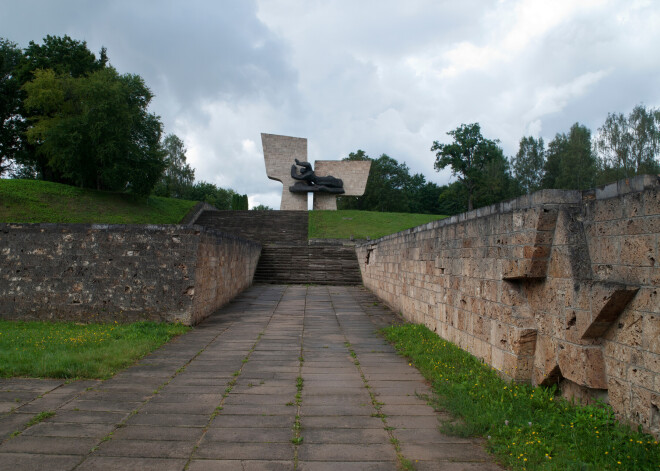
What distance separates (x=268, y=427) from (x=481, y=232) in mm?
3128

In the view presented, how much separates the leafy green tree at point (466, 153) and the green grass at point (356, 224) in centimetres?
1952

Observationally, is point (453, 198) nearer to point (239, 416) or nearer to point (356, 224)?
point (356, 224)

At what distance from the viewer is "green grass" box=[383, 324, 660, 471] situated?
99.0 inches

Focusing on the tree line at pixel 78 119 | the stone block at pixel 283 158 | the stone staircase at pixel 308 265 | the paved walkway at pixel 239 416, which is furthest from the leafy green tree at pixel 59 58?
the paved walkway at pixel 239 416

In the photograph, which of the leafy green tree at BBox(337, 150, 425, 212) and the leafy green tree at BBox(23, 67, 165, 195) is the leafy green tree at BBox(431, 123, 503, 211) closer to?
the leafy green tree at BBox(337, 150, 425, 212)

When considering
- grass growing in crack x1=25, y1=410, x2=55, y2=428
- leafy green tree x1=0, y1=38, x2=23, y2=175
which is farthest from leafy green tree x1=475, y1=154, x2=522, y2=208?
grass growing in crack x1=25, y1=410, x2=55, y2=428

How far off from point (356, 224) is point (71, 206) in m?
16.1

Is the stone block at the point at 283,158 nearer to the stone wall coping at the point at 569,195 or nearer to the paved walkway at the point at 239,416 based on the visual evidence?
the paved walkway at the point at 239,416

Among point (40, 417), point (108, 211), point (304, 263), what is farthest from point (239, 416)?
point (108, 211)

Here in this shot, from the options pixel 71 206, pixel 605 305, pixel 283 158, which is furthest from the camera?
pixel 283 158

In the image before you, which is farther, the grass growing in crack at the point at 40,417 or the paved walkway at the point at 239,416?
the grass growing in crack at the point at 40,417

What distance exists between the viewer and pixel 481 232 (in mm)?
4992

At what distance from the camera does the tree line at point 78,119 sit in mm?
24672

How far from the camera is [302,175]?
34.7m
